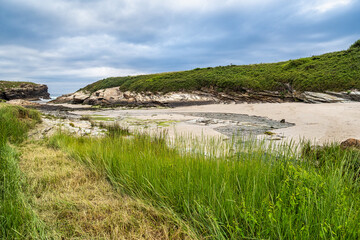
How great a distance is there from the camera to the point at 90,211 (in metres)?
2.17

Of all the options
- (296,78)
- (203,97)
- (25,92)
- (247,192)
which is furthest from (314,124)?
(25,92)

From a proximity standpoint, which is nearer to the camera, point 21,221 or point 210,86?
point 21,221

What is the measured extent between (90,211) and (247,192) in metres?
1.65

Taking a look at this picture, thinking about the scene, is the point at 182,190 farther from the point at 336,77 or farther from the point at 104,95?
the point at 104,95

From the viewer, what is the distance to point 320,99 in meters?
21.7

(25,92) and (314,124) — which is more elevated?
(25,92)

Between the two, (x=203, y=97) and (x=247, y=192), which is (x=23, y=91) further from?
(x=247, y=192)

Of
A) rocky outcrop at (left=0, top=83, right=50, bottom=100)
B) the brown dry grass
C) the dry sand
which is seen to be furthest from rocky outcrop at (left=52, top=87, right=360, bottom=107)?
rocky outcrop at (left=0, top=83, right=50, bottom=100)

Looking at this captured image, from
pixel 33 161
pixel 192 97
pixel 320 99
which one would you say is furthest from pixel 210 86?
pixel 33 161

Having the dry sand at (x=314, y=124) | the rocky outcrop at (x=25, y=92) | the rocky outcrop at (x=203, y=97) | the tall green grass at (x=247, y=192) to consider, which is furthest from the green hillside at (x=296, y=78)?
the rocky outcrop at (x=25, y=92)

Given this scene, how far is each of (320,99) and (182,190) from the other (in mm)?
24854

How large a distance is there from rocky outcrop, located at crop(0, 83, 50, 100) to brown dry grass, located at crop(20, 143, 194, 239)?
259 ft

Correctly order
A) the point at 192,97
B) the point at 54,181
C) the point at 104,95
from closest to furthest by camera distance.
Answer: the point at 54,181, the point at 192,97, the point at 104,95

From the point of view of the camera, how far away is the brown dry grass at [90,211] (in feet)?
6.02
